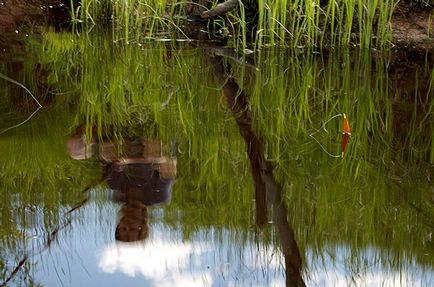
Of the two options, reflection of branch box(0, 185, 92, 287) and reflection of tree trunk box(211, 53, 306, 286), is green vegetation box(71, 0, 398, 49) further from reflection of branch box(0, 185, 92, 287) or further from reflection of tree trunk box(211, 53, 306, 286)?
reflection of branch box(0, 185, 92, 287)

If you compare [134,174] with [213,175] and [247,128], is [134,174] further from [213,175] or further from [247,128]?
[247,128]

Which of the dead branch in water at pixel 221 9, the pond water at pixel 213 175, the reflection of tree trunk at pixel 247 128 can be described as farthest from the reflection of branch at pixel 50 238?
the dead branch in water at pixel 221 9

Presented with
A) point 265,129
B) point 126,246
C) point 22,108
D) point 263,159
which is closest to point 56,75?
point 22,108

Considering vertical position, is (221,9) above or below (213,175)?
above

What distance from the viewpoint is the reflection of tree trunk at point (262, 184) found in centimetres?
243

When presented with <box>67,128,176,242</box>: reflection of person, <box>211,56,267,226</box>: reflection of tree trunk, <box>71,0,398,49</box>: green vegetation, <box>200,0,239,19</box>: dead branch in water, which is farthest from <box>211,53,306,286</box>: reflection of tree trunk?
<box>200,0,239,19</box>: dead branch in water

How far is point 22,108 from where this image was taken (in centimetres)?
420

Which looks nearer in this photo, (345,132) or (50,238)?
(50,238)

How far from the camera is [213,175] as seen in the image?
10.9 ft

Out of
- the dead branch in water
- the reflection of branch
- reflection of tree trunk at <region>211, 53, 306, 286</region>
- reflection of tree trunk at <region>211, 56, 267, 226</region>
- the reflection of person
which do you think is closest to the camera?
the reflection of branch

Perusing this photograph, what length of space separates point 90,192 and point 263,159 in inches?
34.8

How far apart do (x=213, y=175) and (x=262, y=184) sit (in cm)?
27

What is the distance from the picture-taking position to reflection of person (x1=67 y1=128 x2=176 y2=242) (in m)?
2.66

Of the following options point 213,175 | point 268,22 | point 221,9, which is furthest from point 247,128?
point 221,9
